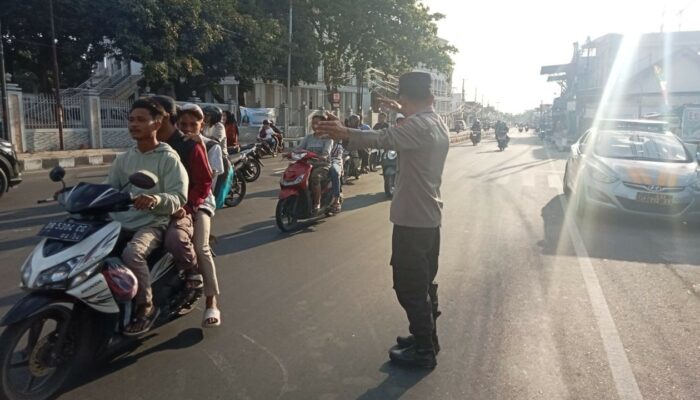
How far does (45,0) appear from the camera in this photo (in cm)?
1880

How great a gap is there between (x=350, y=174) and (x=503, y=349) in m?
9.24

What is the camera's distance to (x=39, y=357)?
9.22 ft

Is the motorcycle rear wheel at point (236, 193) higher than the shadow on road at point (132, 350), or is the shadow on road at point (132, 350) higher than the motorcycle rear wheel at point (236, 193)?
the motorcycle rear wheel at point (236, 193)

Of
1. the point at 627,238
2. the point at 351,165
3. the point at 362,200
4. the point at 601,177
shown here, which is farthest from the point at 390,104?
the point at 351,165

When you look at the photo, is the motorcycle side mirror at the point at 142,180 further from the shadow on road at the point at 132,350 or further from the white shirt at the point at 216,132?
the white shirt at the point at 216,132

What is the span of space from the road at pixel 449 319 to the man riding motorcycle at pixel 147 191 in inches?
16.5

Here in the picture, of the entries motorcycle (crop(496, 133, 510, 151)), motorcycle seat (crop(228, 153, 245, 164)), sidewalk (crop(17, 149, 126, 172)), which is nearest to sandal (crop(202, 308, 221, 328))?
motorcycle seat (crop(228, 153, 245, 164))

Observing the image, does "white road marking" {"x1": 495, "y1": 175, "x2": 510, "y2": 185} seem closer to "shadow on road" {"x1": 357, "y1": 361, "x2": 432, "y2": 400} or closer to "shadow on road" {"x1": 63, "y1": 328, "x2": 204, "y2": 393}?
"shadow on road" {"x1": 357, "y1": 361, "x2": 432, "y2": 400}

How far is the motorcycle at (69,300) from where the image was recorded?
270 cm

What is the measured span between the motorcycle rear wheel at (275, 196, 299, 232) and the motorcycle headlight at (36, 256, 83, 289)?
13.7ft

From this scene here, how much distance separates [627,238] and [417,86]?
5139 millimetres

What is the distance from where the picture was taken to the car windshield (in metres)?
8.38

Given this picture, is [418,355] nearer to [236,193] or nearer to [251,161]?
[236,193]

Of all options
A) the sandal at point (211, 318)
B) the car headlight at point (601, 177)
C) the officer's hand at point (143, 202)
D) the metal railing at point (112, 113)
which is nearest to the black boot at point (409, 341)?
the sandal at point (211, 318)
